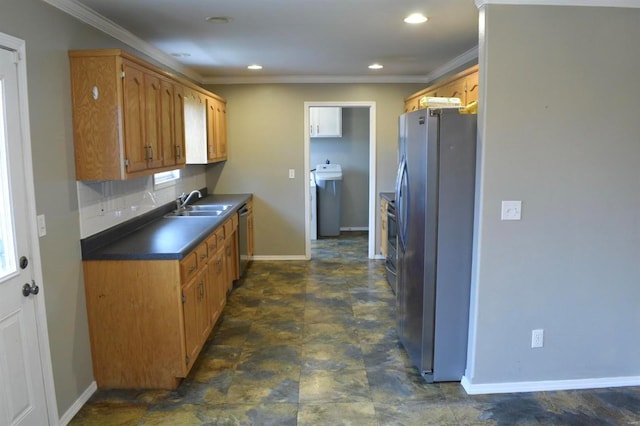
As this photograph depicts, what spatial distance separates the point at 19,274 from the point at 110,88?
1.18 metres

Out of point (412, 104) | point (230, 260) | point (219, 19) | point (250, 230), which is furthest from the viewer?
point (250, 230)

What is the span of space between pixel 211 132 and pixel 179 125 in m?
1.21

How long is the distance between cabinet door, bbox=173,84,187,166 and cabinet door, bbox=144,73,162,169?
395mm

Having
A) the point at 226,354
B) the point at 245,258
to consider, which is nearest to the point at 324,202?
the point at 245,258

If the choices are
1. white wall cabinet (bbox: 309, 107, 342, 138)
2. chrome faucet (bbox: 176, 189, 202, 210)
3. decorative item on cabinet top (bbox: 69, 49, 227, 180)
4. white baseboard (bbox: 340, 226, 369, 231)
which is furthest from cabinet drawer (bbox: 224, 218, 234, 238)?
white baseboard (bbox: 340, 226, 369, 231)

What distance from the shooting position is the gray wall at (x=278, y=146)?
602 cm

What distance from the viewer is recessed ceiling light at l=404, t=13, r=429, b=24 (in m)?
3.14

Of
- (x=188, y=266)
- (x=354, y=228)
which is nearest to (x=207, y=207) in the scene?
(x=188, y=266)

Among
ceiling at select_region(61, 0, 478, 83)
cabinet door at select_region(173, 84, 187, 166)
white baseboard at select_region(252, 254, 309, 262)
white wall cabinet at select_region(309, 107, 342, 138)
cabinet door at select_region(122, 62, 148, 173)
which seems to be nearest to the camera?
cabinet door at select_region(122, 62, 148, 173)

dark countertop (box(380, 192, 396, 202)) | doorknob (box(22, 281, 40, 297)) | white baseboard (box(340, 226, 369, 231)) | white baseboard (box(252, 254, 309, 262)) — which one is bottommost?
white baseboard (box(252, 254, 309, 262))

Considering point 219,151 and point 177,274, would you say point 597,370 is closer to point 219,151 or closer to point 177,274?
point 177,274

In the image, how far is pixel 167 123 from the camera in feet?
11.9

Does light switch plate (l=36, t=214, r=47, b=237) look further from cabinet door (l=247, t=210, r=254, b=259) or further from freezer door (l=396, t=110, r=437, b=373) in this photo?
cabinet door (l=247, t=210, r=254, b=259)

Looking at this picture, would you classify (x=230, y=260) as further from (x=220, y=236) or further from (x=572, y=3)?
(x=572, y=3)
